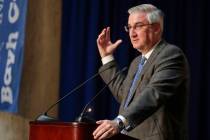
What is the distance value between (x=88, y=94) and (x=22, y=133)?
0.59m

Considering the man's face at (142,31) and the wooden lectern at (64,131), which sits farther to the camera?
the man's face at (142,31)

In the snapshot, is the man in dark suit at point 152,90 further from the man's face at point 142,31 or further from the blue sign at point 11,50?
the blue sign at point 11,50

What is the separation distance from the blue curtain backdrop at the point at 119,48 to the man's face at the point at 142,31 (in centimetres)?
153

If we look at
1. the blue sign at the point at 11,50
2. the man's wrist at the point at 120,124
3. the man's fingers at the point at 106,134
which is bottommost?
the man's fingers at the point at 106,134

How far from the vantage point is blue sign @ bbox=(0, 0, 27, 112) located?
3523mm

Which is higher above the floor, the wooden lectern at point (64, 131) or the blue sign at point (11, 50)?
the blue sign at point (11, 50)

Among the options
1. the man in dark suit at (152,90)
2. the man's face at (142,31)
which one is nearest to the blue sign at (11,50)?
the man in dark suit at (152,90)

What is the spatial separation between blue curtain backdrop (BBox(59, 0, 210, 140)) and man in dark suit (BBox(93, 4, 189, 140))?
4.46ft

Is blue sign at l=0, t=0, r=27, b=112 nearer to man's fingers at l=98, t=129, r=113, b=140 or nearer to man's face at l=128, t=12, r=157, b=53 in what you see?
man's face at l=128, t=12, r=157, b=53

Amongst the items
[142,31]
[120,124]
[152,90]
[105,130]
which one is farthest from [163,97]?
[142,31]

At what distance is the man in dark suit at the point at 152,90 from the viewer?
6.50ft

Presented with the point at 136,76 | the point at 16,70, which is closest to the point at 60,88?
the point at 16,70

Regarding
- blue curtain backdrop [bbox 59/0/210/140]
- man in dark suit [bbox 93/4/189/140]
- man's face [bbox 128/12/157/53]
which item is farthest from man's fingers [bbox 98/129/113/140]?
blue curtain backdrop [bbox 59/0/210/140]

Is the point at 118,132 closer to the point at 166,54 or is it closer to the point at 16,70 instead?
the point at 166,54
